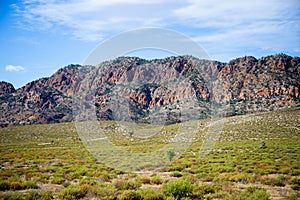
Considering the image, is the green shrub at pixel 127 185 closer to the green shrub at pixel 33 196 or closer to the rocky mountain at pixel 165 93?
the green shrub at pixel 33 196

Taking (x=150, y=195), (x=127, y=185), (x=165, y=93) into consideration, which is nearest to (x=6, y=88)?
(x=165, y=93)

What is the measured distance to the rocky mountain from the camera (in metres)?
102

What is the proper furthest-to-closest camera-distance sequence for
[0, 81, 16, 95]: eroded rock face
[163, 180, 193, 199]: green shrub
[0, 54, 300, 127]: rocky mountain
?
[0, 81, 16, 95]: eroded rock face, [0, 54, 300, 127]: rocky mountain, [163, 180, 193, 199]: green shrub

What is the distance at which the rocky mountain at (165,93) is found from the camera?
10206 centimetres

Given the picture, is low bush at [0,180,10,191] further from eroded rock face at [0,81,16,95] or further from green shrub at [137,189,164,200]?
eroded rock face at [0,81,16,95]

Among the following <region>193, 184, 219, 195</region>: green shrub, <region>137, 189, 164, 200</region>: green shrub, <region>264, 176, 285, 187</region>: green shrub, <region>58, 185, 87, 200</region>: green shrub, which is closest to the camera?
<region>137, 189, 164, 200</region>: green shrub

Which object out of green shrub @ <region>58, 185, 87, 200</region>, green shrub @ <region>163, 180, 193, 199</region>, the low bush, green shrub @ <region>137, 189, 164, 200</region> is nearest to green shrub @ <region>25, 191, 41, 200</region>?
green shrub @ <region>58, 185, 87, 200</region>

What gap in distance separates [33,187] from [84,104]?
110649mm

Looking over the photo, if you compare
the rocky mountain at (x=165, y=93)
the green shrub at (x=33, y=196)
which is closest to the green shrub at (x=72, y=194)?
the green shrub at (x=33, y=196)

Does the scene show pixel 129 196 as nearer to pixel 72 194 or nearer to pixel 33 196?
pixel 72 194

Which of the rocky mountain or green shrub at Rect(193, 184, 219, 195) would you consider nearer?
green shrub at Rect(193, 184, 219, 195)

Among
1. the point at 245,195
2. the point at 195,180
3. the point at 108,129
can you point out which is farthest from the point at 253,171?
the point at 108,129

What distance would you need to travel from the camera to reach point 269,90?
340 ft

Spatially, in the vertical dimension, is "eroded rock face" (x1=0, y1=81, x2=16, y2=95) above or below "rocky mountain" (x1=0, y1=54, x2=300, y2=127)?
above
